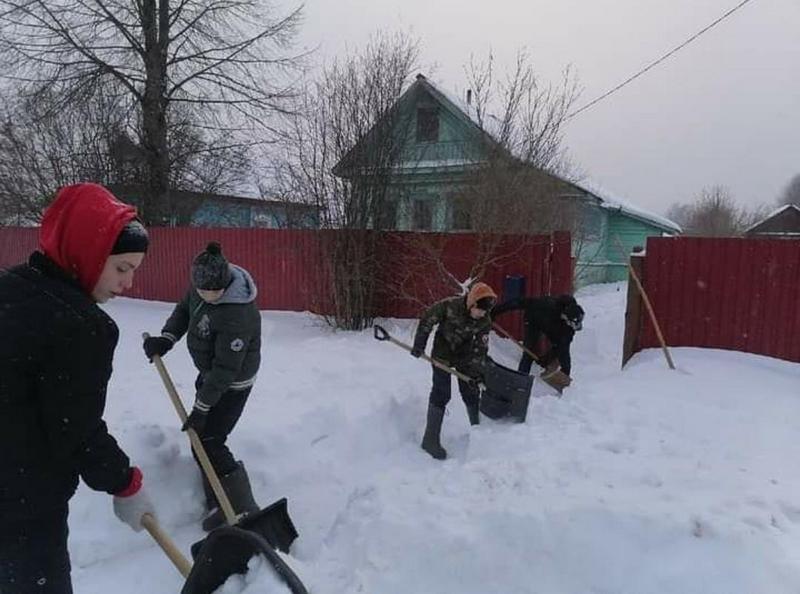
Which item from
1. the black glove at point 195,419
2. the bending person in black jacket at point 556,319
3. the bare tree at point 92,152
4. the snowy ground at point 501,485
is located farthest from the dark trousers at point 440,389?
the bare tree at point 92,152

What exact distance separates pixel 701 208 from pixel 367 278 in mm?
45891

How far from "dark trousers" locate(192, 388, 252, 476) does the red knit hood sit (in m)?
1.72

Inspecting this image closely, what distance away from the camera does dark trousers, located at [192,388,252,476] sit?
3.26 m

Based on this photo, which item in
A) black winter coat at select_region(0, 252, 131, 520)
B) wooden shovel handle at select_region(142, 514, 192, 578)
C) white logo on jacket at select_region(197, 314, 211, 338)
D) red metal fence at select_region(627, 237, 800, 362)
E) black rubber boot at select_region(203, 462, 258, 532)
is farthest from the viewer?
red metal fence at select_region(627, 237, 800, 362)

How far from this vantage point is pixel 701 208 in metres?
46.0

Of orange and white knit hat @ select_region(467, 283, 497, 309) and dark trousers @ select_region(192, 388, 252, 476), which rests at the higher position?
orange and white knit hat @ select_region(467, 283, 497, 309)

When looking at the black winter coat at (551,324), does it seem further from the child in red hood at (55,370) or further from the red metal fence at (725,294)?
the child in red hood at (55,370)

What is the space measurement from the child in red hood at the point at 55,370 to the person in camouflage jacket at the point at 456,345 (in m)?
3.13

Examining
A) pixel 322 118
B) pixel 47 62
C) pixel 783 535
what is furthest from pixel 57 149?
pixel 783 535

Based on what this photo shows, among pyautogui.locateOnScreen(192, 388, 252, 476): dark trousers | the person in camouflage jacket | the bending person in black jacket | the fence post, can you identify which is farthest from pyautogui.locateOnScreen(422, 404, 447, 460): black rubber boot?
the fence post

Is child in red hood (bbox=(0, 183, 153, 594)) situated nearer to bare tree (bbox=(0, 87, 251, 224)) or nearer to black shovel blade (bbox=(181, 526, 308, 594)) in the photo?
black shovel blade (bbox=(181, 526, 308, 594))

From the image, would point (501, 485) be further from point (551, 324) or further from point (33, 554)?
point (551, 324)

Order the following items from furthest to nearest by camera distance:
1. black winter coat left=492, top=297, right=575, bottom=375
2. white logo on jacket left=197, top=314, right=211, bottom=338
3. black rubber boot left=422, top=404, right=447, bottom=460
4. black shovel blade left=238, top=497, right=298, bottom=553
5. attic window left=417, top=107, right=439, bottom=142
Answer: attic window left=417, top=107, right=439, bottom=142 → black winter coat left=492, top=297, right=575, bottom=375 → black rubber boot left=422, top=404, right=447, bottom=460 → white logo on jacket left=197, top=314, right=211, bottom=338 → black shovel blade left=238, top=497, right=298, bottom=553

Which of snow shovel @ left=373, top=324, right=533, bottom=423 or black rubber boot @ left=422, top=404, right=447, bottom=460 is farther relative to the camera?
snow shovel @ left=373, top=324, right=533, bottom=423
